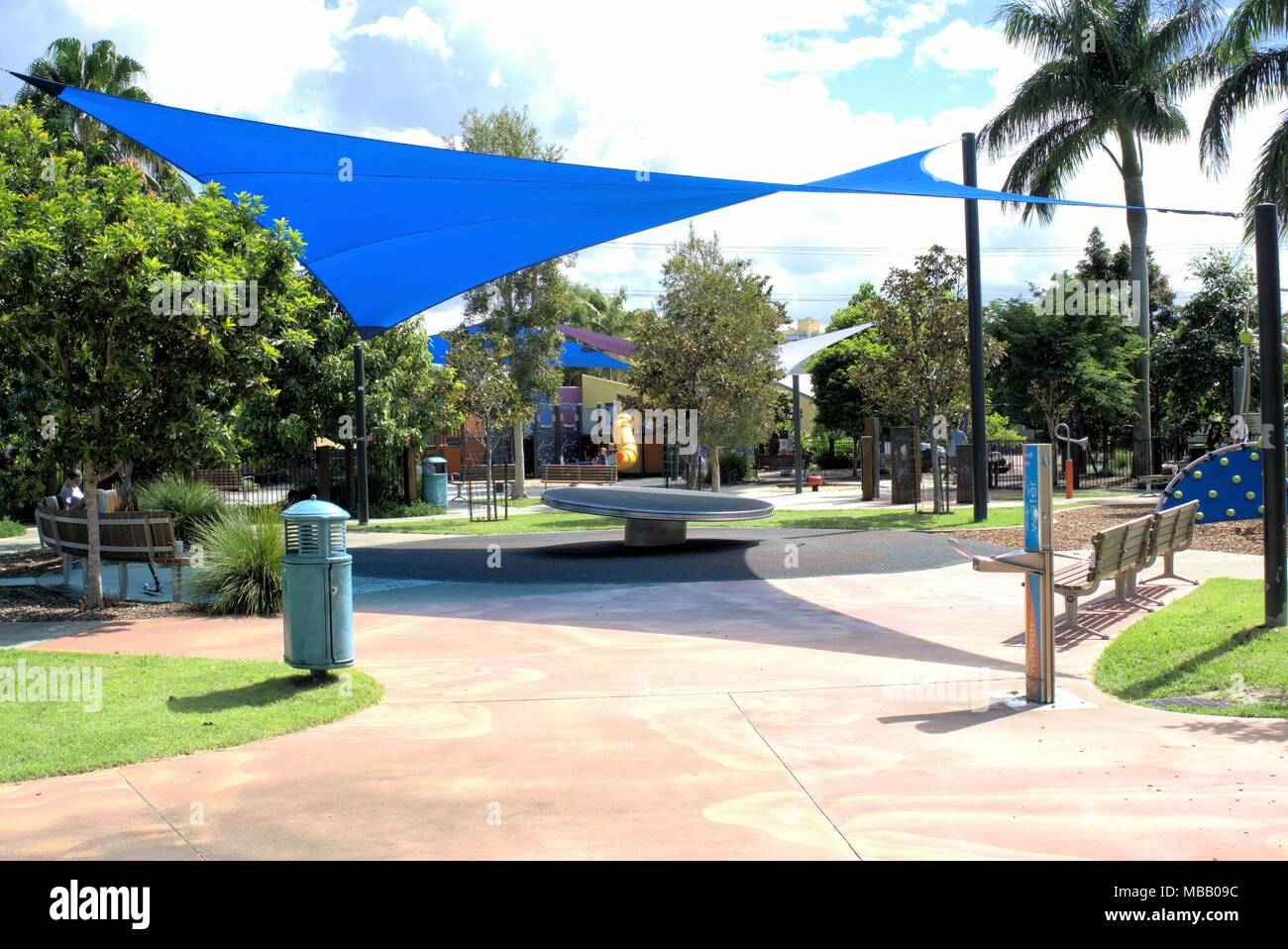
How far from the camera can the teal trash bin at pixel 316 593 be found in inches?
277

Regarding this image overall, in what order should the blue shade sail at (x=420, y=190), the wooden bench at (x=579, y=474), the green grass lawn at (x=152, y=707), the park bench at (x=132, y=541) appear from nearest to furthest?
the green grass lawn at (x=152, y=707) < the park bench at (x=132, y=541) < the blue shade sail at (x=420, y=190) < the wooden bench at (x=579, y=474)

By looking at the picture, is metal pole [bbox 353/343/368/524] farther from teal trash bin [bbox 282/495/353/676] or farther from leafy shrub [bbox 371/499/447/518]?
teal trash bin [bbox 282/495/353/676]

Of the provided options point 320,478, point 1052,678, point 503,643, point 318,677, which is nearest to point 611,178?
point 503,643

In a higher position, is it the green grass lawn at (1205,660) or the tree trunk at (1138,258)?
the tree trunk at (1138,258)

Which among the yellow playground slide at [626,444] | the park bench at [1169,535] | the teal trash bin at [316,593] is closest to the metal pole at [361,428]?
the teal trash bin at [316,593]

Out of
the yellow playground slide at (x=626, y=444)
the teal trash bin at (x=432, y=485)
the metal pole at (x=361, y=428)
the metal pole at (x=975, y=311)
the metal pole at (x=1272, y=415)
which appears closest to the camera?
the metal pole at (x=1272, y=415)

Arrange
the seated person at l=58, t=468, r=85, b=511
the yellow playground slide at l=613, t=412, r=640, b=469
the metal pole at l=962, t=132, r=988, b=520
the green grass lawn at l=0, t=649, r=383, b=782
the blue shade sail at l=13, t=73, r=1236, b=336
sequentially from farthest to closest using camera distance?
the yellow playground slide at l=613, t=412, r=640, b=469 < the metal pole at l=962, t=132, r=988, b=520 < the seated person at l=58, t=468, r=85, b=511 < the blue shade sail at l=13, t=73, r=1236, b=336 < the green grass lawn at l=0, t=649, r=383, b=782

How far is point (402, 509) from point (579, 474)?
13.9 metres

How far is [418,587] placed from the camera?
12281 millimetres

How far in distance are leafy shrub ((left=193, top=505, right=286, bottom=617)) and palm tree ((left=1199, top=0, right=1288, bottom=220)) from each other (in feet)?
62.1

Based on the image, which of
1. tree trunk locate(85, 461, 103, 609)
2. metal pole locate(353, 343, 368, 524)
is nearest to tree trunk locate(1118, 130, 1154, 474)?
metal pole locate(353, 343, 368, 524)

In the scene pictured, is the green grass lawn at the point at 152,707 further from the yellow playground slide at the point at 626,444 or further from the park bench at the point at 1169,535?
the yellow playground slide at the point at 626,444

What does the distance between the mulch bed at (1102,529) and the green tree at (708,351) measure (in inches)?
263

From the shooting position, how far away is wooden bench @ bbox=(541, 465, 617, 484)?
122 ft
